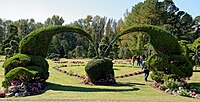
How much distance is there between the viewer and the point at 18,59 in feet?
65.2

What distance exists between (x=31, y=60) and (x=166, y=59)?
30.6ft

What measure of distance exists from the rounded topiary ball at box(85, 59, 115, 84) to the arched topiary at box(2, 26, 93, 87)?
2636 mm

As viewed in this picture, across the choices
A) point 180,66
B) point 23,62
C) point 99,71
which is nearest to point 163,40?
point 180,66

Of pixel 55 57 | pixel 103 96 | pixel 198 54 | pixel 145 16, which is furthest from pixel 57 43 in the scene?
pixel 103 96

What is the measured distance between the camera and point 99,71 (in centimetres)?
2231

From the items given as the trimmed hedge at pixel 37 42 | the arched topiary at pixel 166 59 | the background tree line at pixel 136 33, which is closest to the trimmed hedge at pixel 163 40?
the arched topiary at pixel 166 59

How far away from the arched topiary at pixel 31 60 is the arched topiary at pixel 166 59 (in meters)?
5.48

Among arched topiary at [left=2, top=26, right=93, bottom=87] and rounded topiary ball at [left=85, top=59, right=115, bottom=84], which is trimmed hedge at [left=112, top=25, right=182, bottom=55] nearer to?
rounded topiary ball at [left=85, top=59, right=115, bottom=84]

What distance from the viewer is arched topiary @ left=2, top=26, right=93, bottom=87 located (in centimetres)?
1847

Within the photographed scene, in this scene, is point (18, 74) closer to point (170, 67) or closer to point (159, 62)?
point (159, 62)

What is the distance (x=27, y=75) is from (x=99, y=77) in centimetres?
615

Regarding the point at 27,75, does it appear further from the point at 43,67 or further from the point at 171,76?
the point at 171,76

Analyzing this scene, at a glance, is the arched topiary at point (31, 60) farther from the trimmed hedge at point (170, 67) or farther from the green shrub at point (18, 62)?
the trimmed hedge at point (170, 67)

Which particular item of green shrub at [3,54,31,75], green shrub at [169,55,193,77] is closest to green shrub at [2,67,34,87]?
green shrub at [3,54,31,75]
